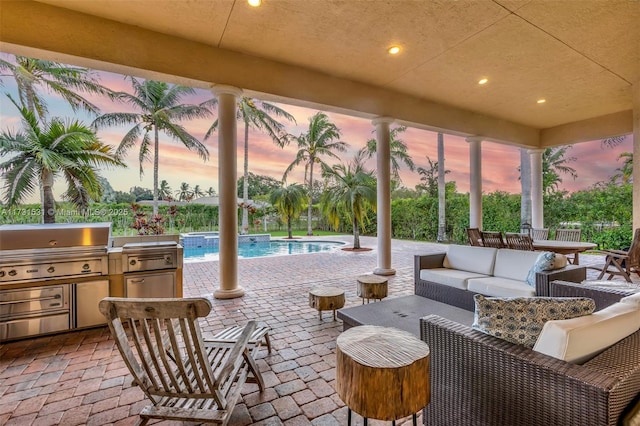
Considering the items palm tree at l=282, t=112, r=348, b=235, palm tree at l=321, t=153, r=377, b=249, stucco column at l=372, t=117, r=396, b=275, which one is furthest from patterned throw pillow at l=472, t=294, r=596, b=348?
palm tree at l=282, t=112, r=348, b=235

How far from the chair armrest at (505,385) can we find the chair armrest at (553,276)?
80.0 inches

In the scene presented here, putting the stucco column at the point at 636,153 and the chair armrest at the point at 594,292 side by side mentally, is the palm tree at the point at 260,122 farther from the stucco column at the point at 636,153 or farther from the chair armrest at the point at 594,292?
the chair armrest at the point at 594,292

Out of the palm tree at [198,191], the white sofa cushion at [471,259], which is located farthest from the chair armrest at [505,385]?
the palm tree at [198,191]

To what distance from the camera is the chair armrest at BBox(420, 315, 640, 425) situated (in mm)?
1133

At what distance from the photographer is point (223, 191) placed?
16.2ft

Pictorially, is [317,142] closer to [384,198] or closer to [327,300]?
[384,198]

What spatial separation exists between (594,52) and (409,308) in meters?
5.34

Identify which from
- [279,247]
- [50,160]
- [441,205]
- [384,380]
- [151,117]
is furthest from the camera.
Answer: [441,205]

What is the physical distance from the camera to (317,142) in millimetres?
15070

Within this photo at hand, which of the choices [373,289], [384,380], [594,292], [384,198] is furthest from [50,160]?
[594,292]

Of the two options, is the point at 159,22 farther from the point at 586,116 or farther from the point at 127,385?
the point at 586,116

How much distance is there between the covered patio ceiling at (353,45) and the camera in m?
3.58

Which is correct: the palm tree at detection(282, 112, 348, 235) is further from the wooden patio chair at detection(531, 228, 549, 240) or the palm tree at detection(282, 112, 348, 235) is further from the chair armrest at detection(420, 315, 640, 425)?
the chair armrest at detection(420, 315, 640, 425)

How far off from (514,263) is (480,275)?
0.45m
